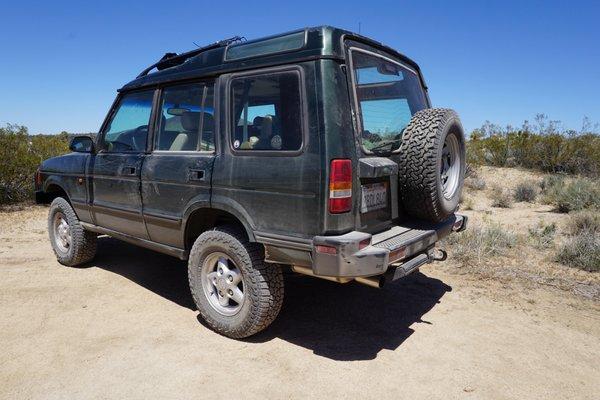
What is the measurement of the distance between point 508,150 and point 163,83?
13.9m

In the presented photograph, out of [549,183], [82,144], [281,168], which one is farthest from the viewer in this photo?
[549,183]

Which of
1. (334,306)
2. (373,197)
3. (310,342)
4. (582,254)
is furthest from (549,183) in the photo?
(310,342)

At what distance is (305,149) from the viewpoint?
9.40ft

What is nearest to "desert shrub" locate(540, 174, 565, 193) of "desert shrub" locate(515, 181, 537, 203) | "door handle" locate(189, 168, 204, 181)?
"desert shrub" locate(515, 181, 537, 203)

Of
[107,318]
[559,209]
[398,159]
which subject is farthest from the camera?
[559,209]

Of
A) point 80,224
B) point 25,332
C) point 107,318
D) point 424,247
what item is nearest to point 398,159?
point 424,247

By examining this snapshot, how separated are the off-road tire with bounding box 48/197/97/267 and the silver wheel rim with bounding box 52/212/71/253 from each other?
0.06m

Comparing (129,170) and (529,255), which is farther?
(529,255)

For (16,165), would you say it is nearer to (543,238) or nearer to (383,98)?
(383,98)

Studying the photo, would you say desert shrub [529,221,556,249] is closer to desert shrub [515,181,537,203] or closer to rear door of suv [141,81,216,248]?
desert shrub [515,181,537,203]

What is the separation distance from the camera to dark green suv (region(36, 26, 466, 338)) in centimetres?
284

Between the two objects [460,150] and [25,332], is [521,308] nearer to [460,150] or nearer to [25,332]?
[460,150]

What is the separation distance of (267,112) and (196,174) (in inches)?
30.0

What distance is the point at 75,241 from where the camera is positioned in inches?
198
